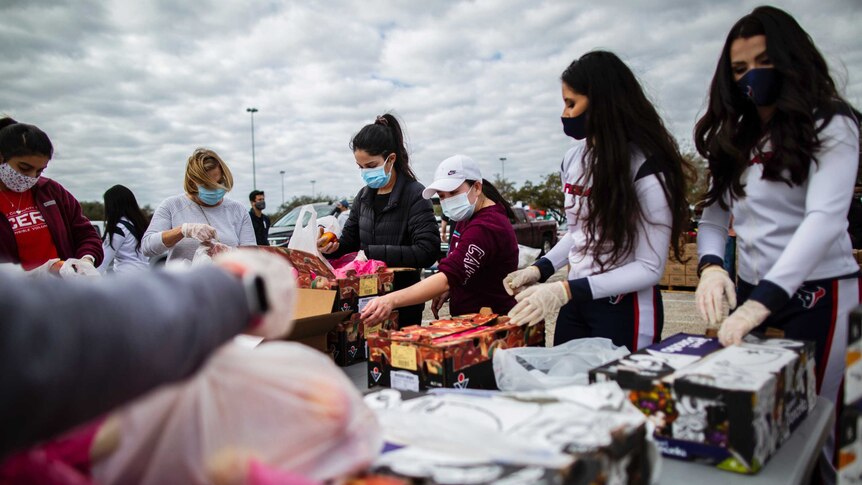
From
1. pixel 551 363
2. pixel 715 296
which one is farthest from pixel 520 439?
pixel 715 296

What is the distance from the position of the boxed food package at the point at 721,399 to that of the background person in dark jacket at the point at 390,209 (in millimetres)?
1463

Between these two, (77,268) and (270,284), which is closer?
(270,284)

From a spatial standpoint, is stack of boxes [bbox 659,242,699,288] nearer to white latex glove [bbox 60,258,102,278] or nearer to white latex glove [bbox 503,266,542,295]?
white latex glove [bbox 503,266,542,295]

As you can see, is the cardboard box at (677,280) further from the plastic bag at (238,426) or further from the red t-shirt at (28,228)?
the plastic bag at (238,426)

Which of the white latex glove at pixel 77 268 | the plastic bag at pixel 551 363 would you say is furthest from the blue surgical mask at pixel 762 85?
the white latex glove at pixel 77 268

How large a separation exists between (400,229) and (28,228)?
1977 mm

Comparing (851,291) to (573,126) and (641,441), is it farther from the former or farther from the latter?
(641,441)

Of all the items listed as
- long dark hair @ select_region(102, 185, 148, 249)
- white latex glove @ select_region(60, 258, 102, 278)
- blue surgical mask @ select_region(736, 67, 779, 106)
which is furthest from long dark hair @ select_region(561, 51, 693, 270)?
long dark hair @ select_region(102, 185, 148, 249)

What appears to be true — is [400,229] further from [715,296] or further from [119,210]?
[119,210]

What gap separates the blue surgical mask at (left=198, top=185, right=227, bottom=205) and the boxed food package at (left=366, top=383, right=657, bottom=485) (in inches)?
98.6

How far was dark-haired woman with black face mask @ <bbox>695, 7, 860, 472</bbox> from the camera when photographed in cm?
135

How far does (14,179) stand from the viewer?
2.70 metres

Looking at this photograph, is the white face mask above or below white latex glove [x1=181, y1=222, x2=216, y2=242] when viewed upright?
above

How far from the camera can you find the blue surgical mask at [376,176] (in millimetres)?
2760
